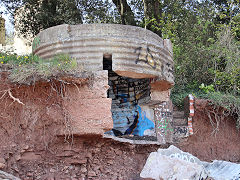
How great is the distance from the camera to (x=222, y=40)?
979 cm

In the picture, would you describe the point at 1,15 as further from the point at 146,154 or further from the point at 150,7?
the point at 146,154

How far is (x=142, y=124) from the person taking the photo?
802cm

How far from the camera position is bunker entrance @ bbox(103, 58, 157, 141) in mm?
7785

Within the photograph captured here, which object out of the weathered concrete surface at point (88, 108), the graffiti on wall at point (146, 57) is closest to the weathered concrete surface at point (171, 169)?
the weathered concrete surface at point (88, 108)

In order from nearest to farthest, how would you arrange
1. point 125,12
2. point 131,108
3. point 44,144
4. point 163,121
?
point 44,144 → point 163,121 → point 131,108 → point 125,12

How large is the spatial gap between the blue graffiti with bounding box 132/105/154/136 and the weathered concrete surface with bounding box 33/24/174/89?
1.85 metres

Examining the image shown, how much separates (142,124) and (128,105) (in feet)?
2.78

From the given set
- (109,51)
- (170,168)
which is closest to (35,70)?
(109,51)

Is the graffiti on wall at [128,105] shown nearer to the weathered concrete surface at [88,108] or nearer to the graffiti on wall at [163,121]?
the graffiti on wall at [163,121]

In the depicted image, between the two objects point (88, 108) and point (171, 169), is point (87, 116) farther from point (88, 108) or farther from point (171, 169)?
point (171, 169)

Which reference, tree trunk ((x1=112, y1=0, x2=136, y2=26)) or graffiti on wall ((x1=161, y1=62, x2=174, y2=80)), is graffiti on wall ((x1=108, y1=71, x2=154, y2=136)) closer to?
graffiti on wall ((x1=161, y1=62, x2=174, y2=80))

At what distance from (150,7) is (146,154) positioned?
21.3ft

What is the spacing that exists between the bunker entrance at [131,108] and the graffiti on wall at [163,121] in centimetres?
16

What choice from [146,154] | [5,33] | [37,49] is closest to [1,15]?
[5,33]
